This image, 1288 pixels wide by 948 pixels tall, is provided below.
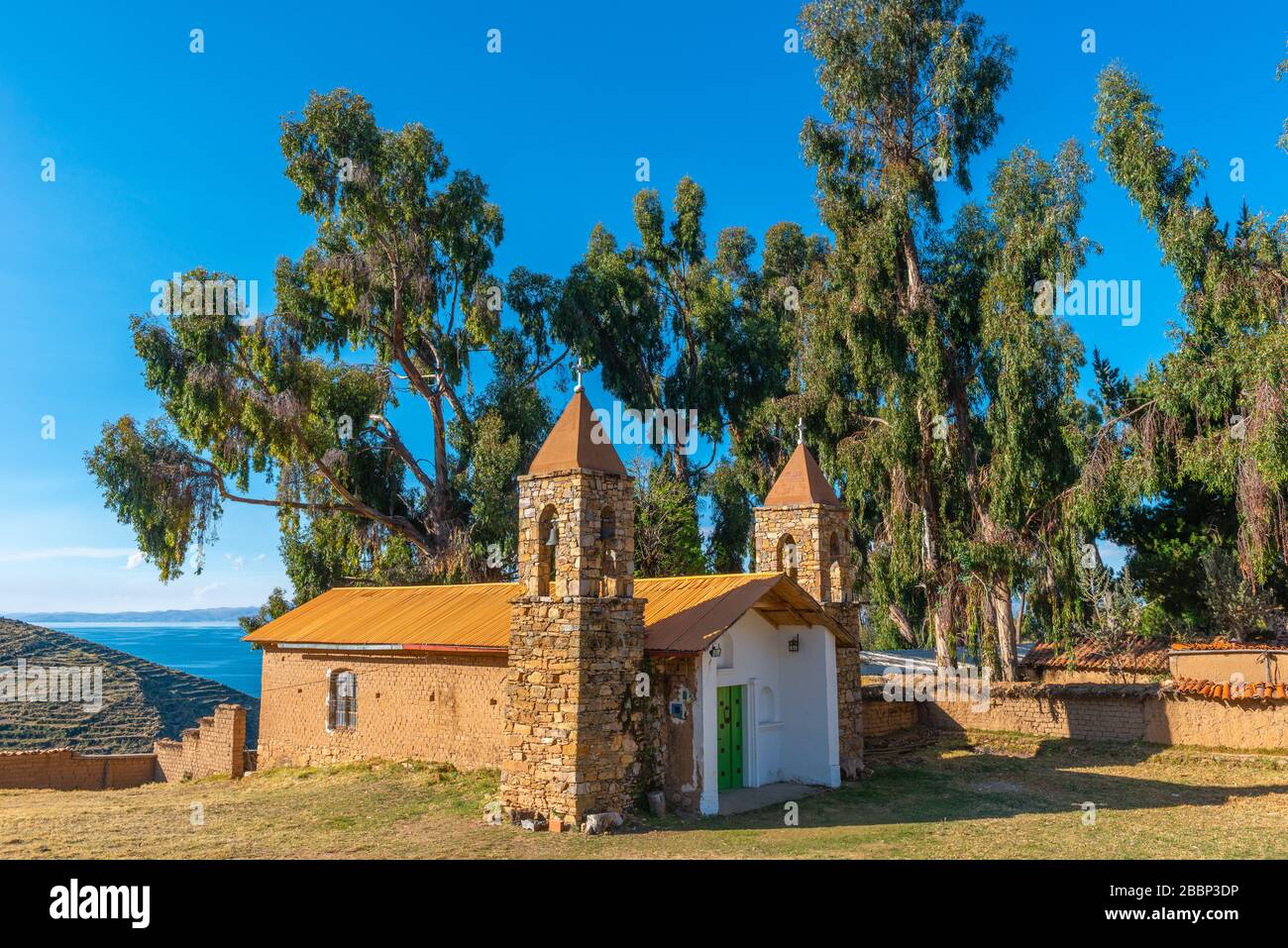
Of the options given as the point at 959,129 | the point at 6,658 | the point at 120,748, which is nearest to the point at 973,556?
the point at 959,129

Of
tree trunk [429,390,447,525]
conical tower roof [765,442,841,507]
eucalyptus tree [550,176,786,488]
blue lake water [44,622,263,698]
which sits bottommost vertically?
blue lake water [44,622,263,698]

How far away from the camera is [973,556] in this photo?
25297 mm

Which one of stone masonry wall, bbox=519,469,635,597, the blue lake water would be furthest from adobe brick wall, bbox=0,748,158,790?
the blue lake water

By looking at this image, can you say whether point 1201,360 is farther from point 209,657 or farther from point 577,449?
point 209,657

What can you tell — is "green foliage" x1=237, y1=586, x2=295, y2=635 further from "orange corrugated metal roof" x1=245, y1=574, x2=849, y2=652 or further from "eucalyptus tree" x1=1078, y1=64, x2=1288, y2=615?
"eucalyptus tree" x1=1078, y1=64, x2=1288, y2=615

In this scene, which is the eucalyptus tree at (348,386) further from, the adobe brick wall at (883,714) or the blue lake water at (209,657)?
the blue lake water at (209,657)

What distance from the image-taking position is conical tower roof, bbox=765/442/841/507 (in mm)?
20484

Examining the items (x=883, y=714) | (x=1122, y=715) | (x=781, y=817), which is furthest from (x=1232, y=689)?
(x=781, y=817)

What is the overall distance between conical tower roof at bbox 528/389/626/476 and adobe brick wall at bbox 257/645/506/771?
4.42 m

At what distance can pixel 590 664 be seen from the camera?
14570 millimetres

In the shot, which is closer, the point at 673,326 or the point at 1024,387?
the point at 1024,387

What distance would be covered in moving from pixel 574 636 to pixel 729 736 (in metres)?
4.89
